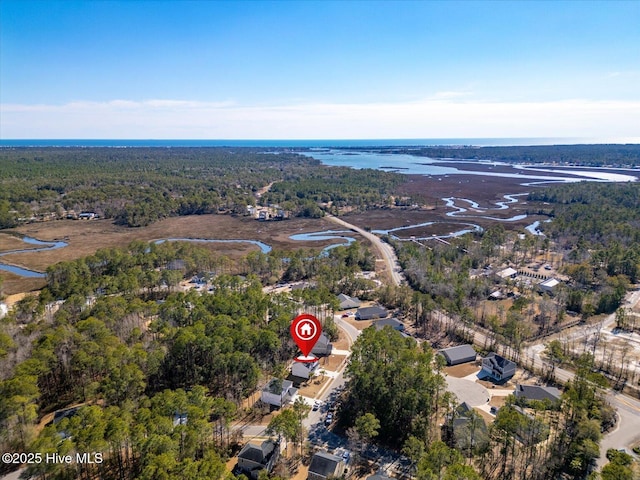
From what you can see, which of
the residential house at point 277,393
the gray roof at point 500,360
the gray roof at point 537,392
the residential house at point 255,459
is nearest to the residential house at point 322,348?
the residential house at point 277,393

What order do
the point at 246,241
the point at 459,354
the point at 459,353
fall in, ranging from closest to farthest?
the point at 459,354, the point at 459,353, the point at 246,241

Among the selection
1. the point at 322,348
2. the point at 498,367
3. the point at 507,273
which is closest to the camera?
the point at 498,367

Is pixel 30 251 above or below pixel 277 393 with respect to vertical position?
below

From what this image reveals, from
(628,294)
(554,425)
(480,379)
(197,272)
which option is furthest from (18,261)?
(628,294)

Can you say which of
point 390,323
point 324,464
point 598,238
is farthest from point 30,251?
point 598,238

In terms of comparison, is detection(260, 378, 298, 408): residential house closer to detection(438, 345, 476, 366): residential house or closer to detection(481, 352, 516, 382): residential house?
detection(438, 345, 476, 366): residential house

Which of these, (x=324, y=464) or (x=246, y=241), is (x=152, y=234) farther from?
(x=324, y=464)

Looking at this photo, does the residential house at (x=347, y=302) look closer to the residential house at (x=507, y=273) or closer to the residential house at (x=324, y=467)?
the residential house at (x=507, y=273)
